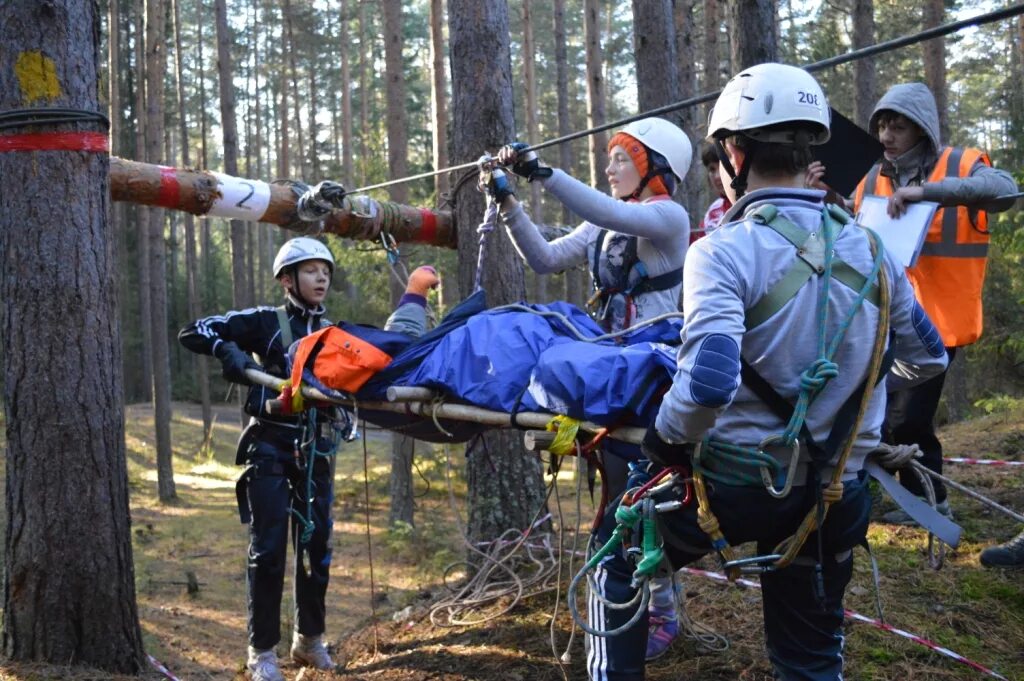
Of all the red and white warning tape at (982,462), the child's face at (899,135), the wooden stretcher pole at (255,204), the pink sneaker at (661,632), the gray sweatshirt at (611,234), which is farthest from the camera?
the red and white warning tape at (982,462)

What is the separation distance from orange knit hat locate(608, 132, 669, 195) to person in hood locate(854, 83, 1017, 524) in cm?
140

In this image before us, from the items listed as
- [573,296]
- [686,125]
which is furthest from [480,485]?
[573,296]

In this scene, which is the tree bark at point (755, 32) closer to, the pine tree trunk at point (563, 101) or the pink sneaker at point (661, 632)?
the pink sneaker at point (661, 632)

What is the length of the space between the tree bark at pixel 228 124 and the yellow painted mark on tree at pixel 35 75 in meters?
12.9

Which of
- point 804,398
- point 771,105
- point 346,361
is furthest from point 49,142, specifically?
point 804,398

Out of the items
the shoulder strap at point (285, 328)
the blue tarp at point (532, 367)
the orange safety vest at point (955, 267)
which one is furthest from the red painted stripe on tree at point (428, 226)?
the orange safety vest at point (955, 267)

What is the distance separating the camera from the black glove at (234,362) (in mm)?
5309

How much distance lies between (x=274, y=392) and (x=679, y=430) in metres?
3.29

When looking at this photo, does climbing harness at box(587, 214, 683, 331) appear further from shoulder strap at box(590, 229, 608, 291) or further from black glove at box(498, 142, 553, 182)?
black glove at box(498, 142, 553, 182)

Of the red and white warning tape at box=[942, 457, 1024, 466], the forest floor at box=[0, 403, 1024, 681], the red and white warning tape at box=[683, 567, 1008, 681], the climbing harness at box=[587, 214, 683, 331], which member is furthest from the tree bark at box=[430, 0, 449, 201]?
the red and white warning tape at box=[683, 567, 1008, 681]

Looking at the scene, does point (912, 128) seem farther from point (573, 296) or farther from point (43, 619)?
point (573, 296)

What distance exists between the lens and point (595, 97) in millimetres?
17734

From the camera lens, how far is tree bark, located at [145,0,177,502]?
1672 cm

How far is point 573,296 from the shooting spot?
71.4 ft
